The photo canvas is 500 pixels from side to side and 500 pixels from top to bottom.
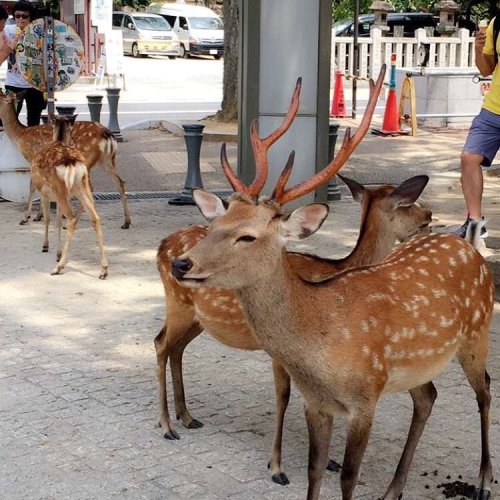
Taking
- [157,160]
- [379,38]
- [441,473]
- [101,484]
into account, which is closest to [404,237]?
[441,473]

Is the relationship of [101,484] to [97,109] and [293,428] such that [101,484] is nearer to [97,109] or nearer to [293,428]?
[293,428]

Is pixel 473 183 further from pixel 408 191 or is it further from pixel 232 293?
pixel 232 293

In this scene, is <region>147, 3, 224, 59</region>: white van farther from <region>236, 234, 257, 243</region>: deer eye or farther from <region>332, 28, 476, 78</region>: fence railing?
<region>236, 234, 257, 243</region>: deer eye

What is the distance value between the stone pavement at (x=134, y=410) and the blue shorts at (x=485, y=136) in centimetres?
139

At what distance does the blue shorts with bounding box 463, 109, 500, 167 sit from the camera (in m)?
7.95

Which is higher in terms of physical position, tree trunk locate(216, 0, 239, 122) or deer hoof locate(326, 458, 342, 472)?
tree trunk locate(216, 0, 239, 122)

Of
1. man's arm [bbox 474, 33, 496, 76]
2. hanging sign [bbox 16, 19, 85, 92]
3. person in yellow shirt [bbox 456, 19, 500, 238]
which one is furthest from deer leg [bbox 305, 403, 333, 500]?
hanging sign [bbox 16, 19, 85, 92]

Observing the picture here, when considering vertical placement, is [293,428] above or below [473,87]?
below

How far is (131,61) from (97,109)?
23588 millimetres

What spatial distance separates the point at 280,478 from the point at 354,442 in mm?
794

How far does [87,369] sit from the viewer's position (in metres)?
6.39

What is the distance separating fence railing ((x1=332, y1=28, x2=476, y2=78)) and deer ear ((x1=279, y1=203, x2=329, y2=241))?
64.8 ft

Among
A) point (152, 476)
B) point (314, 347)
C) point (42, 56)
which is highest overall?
point (42, 56)

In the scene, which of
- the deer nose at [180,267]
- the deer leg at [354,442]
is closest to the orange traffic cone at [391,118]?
the deer leg at [354,442]
